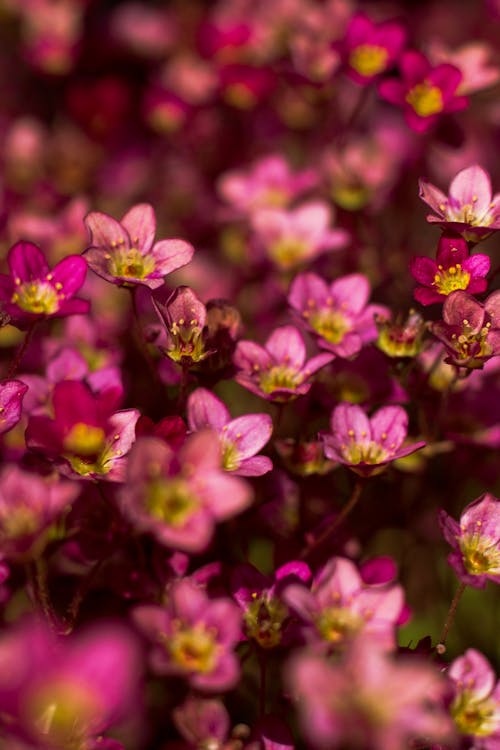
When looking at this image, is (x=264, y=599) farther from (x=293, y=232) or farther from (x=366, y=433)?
(x=293, y=232)

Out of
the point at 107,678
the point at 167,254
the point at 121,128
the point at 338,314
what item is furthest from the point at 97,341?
the point at 121,128

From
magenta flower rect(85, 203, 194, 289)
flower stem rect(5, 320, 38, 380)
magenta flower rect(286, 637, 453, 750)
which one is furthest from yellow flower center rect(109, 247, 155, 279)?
magenta flower rect(286, 637, 453, 750)

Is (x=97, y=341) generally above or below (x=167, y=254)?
below

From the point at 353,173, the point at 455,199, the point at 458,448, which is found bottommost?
the point at 458,448

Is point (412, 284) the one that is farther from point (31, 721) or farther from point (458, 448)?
point (31, 721)

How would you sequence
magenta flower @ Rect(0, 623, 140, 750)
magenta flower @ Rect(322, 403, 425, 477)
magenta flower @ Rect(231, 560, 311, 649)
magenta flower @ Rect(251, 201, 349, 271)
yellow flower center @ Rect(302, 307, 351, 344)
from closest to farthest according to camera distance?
magenta flower @ Rect(0, 623, 140, 750) < magenta flower @ Rect(231, 560, 311, 649) < magenta flower @ Rect(322, 403, 425, 477) < yellow flower center @ Rect(302, 307, 351, 344) < magenta flower @ Rect(251, 201, 349, 271)

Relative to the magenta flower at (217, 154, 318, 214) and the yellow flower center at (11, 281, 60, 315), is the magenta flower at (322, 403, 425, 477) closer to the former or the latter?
the yellow flower center at (11, 281, 60, 315)
